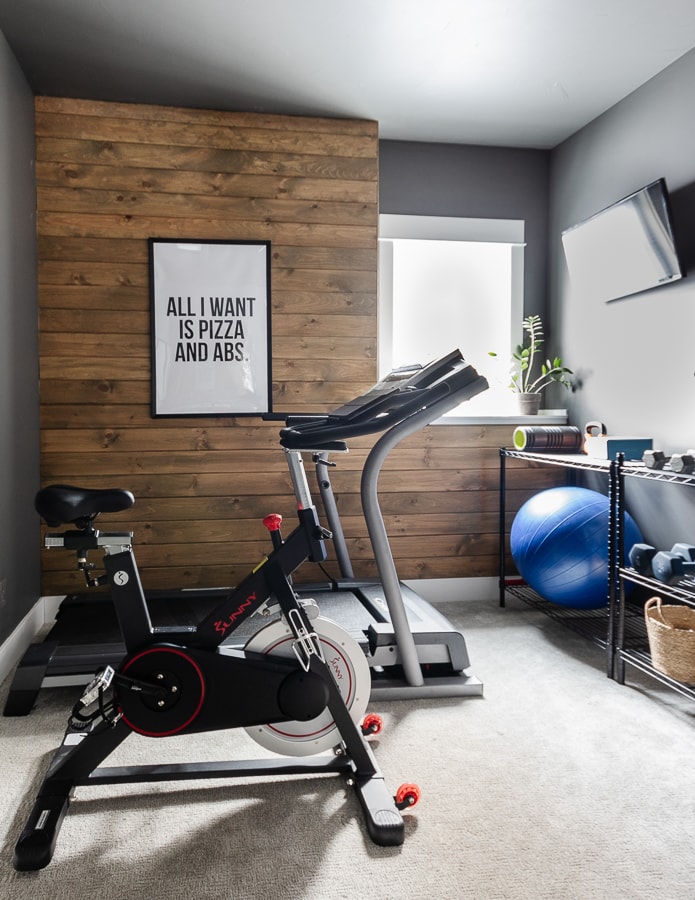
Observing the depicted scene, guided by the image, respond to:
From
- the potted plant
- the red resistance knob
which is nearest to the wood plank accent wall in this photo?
the potted plant

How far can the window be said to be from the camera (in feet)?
13.0

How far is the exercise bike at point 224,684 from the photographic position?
5.70 ft

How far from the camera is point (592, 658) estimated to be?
2963 mm

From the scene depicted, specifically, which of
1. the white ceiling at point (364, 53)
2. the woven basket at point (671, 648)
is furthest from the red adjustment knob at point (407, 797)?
the white ceiling at point (364, 53)

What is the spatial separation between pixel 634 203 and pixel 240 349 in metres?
1.92

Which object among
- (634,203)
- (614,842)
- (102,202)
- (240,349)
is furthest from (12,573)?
(634,203)

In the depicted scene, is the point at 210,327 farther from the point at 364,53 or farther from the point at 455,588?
the point at 455,588

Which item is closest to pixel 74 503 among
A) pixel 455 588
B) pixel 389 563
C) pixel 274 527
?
pixel 274 527

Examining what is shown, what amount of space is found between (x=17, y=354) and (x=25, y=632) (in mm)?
1194

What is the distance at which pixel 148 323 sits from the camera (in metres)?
3.50

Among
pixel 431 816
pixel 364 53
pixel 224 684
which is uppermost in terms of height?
pixel 364 53

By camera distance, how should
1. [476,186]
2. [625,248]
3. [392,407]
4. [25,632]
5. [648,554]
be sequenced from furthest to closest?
[476,186]
[625,248]
[25,632]
[648,554]
[392,407]

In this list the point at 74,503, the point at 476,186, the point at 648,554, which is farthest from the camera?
the point at 476,186

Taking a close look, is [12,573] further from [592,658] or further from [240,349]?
[592,658]
